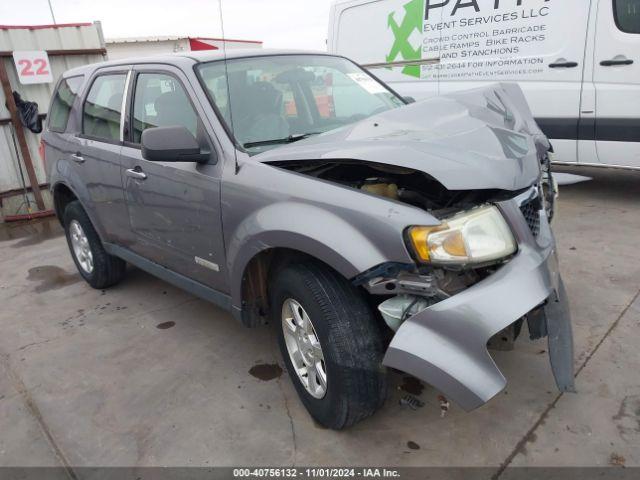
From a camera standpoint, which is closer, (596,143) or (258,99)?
(258,99)

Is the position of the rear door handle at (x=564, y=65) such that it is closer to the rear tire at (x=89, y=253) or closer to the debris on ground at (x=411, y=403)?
the debris on ground at (x=411, y=403)

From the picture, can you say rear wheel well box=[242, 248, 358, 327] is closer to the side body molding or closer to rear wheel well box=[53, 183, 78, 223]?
the side body molding

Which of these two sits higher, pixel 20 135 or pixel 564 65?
pixel 564 65

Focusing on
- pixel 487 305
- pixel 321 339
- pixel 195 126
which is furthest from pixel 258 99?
pixel 487 305

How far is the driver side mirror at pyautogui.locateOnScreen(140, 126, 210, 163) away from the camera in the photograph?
251 centimetres

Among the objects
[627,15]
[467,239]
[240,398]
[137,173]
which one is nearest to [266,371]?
[240,398]

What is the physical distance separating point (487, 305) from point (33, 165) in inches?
292

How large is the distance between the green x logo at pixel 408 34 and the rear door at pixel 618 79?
2.04 metres

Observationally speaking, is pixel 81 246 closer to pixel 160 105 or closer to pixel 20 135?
pixel 160 105

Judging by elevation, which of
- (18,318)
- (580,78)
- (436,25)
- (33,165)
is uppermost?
(436,25)

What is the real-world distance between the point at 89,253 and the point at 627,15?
5.33m

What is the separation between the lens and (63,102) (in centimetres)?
424

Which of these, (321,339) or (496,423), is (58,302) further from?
(496,423)

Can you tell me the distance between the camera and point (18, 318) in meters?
3.99
